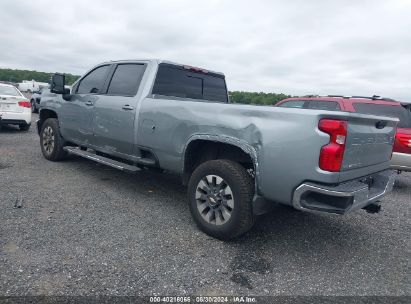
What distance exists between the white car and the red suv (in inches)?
300

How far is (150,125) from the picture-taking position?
13.8ft

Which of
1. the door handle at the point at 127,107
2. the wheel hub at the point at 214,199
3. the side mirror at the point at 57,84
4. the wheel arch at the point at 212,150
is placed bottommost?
the wheel hub at the point at 214,199

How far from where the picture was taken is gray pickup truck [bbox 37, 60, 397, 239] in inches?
111

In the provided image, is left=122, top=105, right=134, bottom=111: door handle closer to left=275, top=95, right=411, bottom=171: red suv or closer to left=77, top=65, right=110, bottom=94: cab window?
left=77, top=65, right=110, bottom=94: cab window

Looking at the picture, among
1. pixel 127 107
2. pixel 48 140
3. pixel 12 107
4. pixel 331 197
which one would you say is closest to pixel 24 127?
pixel 12 107

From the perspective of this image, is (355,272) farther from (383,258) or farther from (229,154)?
(229,154)

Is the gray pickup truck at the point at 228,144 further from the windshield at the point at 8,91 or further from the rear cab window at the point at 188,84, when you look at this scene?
the windshield at the point at 8,91

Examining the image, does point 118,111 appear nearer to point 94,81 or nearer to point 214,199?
point 94,81

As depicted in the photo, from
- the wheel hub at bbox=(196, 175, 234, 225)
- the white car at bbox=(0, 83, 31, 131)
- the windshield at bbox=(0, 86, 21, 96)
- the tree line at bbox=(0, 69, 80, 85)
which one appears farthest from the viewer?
the tree line at bbox=(0, 69, 80, 85)

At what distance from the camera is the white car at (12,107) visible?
30.8 ft

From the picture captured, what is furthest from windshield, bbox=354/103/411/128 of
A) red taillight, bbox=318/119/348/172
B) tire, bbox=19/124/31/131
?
tire, bbox=19/124/31/131

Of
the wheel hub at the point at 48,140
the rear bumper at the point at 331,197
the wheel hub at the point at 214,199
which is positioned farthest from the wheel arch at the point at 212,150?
the wheel hub at the point at 48,140

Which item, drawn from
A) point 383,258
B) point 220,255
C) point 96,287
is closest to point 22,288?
point 96,287

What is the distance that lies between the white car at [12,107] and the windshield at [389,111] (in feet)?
29.7
